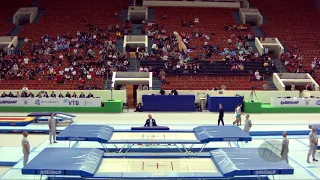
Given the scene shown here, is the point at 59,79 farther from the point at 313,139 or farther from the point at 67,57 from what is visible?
the point at 313,139

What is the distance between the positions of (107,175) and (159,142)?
14.3 ft

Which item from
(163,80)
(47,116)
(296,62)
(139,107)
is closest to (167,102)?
(139,107)

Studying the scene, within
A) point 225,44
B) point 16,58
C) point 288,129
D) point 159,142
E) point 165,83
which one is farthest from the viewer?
point 225,44

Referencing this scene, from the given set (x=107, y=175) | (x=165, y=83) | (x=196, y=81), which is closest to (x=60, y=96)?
(x=165, y=83)

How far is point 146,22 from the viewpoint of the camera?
46656mm

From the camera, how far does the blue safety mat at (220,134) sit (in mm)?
15773

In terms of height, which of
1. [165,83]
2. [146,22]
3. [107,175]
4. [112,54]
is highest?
[146,22]

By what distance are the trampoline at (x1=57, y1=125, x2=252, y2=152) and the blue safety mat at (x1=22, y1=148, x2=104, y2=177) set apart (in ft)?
5.80

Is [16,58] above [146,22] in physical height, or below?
below

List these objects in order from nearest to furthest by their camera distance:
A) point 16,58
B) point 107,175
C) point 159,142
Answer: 1. point 107,175
2. point 159,142
3. point 16,58

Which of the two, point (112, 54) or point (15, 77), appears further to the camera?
point (112, 54)

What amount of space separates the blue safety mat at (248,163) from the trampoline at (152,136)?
171 centimetres

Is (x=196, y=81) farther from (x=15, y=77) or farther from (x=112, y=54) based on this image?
(x=15, y=77)

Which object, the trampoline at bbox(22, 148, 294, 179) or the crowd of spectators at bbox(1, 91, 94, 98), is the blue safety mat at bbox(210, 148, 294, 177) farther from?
the crowd of spectators at bbox(1, 91, 94, 98)
